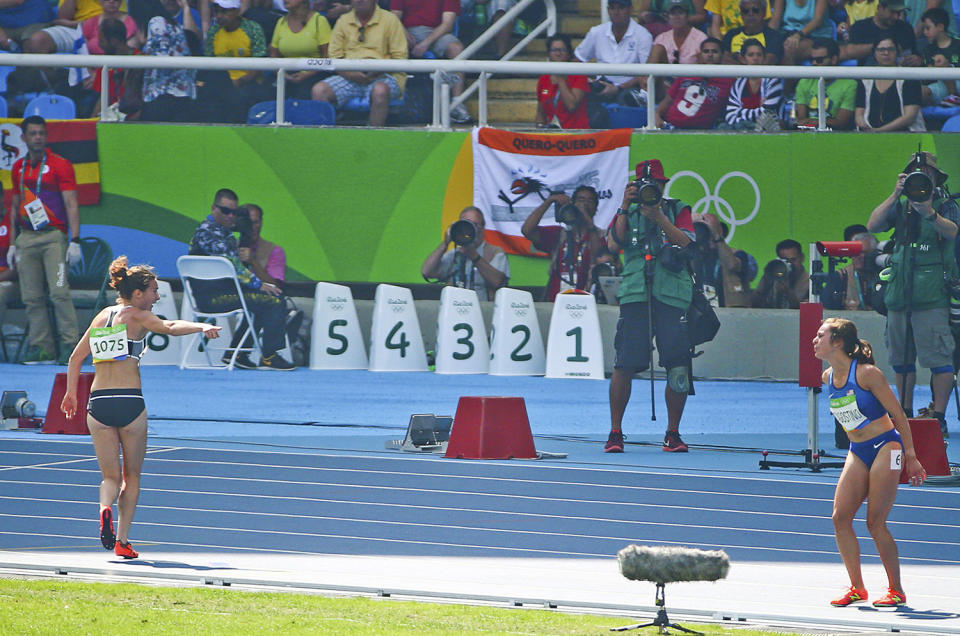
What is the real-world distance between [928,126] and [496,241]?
4.57 m

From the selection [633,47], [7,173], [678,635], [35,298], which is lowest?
[678,635]

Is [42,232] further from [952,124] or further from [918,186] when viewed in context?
[952,124]

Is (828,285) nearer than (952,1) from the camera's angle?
Yes

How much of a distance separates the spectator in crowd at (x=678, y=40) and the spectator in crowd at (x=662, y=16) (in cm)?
15

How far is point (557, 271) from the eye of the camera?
16.5 m

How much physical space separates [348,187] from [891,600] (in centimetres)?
1100

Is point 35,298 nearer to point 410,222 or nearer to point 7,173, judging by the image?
point 7,173

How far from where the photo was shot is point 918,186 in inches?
457

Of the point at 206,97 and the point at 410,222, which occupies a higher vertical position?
the point at 206,97

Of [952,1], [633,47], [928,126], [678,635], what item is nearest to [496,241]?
[633,47]

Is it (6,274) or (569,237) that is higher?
(569,237)

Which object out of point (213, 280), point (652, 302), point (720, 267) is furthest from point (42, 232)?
point (652, 302)

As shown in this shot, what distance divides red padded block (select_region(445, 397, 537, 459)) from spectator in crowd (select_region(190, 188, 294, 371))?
5.42 m

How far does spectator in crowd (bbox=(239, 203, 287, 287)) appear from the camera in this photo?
55.7 ft
